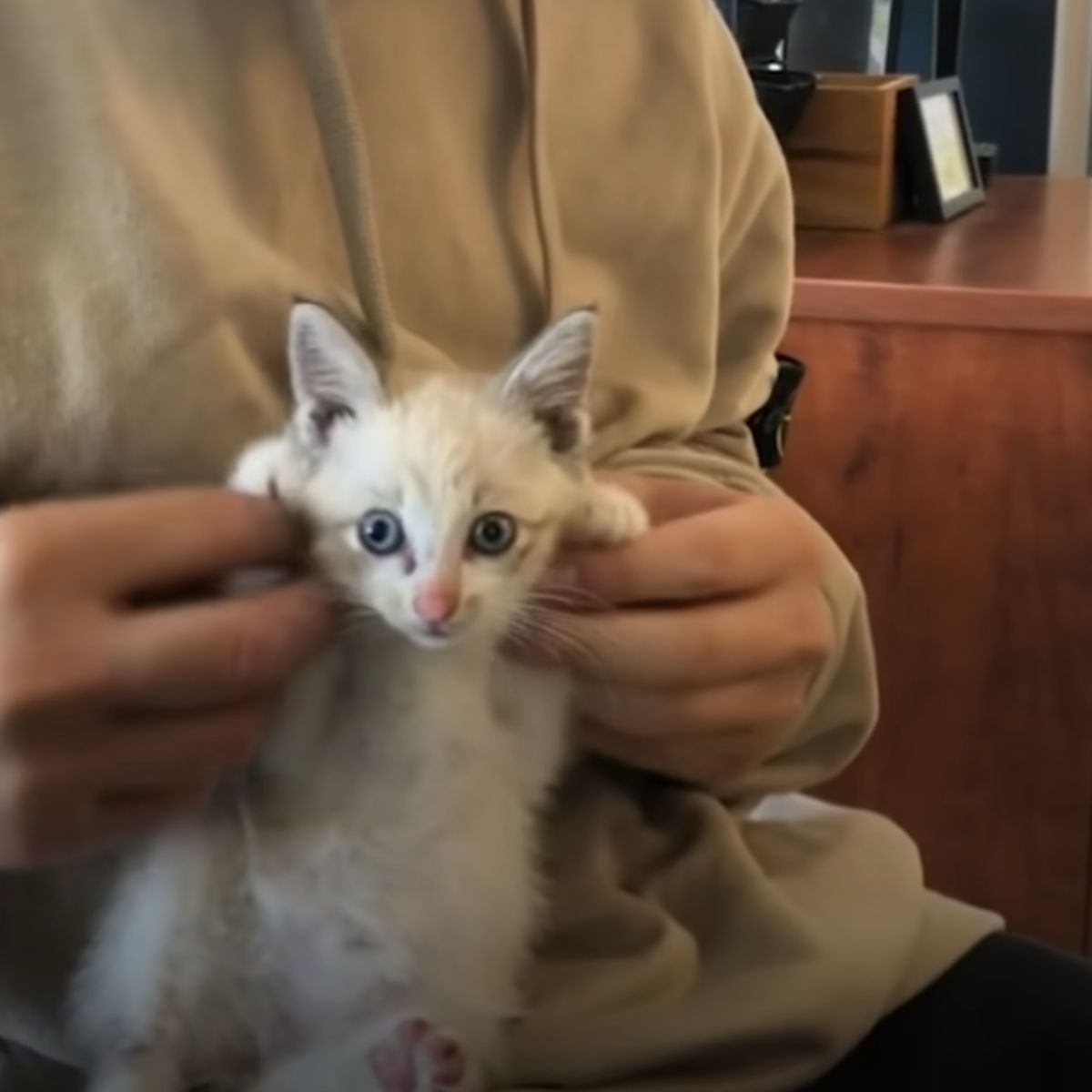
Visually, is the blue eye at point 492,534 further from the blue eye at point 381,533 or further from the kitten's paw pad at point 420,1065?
the kitten's paw pad at point 420,1065

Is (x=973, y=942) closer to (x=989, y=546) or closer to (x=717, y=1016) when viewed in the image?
(x=717, y=1016)

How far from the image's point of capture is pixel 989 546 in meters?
1.33

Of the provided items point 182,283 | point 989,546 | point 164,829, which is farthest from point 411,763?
point 989,546

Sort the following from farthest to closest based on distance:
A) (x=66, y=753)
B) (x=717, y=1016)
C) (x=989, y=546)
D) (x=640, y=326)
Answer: (x=989, y=546)
(x=640, y=326)
(x=717, y=1016)
(x=66, y=753)

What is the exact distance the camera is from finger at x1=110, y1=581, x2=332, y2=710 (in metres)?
0.63

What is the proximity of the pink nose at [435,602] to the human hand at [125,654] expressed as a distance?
2.1 inches

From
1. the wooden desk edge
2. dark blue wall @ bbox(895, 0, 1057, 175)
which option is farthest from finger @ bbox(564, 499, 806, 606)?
dark blue wall @ bbox(895, 0, 1057, 175)

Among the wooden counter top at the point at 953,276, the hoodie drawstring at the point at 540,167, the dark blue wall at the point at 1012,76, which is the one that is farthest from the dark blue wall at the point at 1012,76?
the hoodie drawstring at the point at 540,167

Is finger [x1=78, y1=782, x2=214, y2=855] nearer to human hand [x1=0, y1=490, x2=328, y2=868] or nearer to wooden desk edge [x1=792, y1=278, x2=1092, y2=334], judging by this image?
human hand [x1=0, y1=490, x2=328, y2=868]

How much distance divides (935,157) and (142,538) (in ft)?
3.68

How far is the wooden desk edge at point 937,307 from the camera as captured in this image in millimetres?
1265

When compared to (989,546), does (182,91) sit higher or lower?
higher

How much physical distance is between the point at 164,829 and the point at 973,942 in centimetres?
37

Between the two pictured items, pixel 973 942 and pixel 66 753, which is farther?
pixel 973 942
